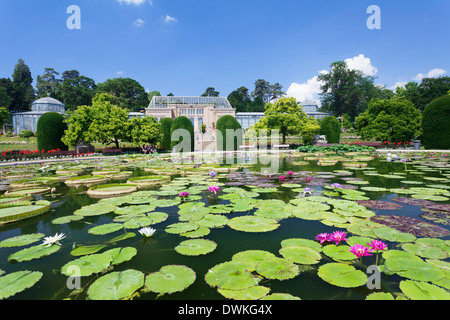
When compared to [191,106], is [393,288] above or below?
below

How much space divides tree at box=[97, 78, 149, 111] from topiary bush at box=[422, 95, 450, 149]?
6640cm

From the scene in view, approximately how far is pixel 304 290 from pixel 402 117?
25.8 meters

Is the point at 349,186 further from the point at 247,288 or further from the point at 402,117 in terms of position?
the point at 402,117

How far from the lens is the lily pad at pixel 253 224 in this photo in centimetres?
297

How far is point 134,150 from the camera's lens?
805 inches

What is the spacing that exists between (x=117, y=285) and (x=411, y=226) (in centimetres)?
367

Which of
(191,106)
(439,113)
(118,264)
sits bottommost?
(118,264)

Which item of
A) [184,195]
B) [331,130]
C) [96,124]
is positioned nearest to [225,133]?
[96,124]

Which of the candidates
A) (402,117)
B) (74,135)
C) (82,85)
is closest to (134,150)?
(74,135)

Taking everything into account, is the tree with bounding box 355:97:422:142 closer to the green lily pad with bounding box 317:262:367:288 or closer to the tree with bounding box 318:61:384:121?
the green lily pad with bounding box 317:262:367:288

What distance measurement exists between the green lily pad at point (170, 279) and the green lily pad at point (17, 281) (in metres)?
1.04

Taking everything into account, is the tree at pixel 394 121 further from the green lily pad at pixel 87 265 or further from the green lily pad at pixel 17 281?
the green lily pad at pixel 17 281
